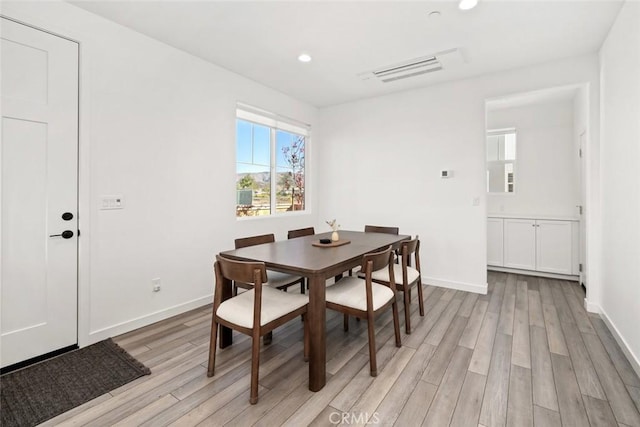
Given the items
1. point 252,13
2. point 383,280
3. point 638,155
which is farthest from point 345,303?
point 252,13

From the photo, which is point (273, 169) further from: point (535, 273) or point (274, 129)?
point (535, 273)

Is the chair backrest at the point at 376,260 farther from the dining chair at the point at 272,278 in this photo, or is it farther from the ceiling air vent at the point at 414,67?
the ceiling air vent at the point at 414,67

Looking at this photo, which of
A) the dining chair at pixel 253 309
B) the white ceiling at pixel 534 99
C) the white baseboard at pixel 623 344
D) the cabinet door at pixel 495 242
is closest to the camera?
the dining chair at pixel 253 309

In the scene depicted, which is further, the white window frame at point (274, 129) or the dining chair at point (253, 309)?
the white window frame at point (274, 129)

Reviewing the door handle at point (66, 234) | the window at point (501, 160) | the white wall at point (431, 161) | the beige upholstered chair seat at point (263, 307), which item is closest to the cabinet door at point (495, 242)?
the window at point (501, 160)

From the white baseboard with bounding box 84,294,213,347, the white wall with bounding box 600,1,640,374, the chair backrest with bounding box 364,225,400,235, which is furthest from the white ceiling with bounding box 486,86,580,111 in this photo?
the white baseboard with bounding box 84,294,213,347

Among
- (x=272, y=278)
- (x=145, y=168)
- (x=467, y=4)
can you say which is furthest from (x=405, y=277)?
(x=145, y=168)

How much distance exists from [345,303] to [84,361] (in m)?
1.99

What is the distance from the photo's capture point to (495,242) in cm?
477

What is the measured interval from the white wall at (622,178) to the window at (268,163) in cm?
367

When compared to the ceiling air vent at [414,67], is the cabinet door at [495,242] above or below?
below

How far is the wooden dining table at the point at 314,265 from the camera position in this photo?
6.15 ft

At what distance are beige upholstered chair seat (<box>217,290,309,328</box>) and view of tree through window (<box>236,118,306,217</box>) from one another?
201cm

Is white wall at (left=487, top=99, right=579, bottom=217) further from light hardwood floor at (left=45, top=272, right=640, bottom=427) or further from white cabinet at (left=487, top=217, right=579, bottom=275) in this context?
light hardwood floor at (left=45, top=272, right=640, bottom=427)
